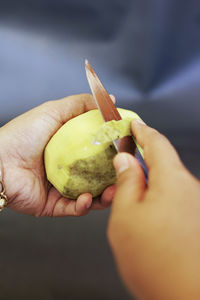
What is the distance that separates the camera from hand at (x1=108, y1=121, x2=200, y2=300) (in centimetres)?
38

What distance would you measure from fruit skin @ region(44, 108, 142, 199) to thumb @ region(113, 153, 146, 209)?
0.18 meters

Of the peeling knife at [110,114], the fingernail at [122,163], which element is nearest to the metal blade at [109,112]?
the peeling knife at [110,114]

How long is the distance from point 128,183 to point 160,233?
4.5 inches

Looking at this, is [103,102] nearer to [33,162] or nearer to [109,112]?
[109,112]

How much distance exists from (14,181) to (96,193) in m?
0.25

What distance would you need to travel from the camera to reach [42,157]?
39.6 inches

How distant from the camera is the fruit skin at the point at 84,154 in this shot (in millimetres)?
772

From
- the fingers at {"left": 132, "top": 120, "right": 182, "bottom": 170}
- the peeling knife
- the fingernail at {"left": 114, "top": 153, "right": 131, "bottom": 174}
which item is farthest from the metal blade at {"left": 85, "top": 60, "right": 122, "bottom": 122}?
→ the fingernail at {"left": 114, "top": 153, "right": 131, "bottom": 174}

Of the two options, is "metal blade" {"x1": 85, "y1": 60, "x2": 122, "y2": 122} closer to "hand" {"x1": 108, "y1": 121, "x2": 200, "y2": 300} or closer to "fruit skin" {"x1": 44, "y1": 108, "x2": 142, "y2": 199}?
"fruit skin" {"x1": 44, "y1": 108, "x2": 142, "y2": 199}

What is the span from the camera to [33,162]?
100 cm

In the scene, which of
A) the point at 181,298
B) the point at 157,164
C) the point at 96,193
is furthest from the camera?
the point at 96,193

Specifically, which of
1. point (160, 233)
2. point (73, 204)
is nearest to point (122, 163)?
point (160, 233)

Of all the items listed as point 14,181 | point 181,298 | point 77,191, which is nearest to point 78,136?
point 77,191

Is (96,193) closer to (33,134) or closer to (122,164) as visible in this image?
(33,134)
